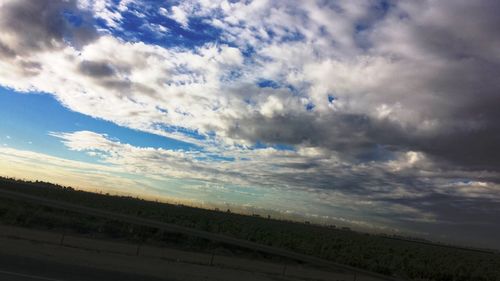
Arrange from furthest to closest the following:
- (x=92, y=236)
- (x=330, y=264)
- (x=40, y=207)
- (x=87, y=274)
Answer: (x=40, y=207) → (x=92, y=236) → (x=330, y=264) → (x=87, y=274)

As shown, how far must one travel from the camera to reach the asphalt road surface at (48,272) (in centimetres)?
1143

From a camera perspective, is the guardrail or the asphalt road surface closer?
the asphalt road surface

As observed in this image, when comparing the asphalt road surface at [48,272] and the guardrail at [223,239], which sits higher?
the guardrail at [223,239]

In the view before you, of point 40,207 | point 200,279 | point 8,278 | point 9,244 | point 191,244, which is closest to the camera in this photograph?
point 8,278

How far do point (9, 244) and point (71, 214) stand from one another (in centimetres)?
1887

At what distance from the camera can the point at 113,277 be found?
42.9ft

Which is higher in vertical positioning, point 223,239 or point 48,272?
point 223,239

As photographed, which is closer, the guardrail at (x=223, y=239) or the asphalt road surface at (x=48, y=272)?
the asphalt road surface at (x=48, y=272)

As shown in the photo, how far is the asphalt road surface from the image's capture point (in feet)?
37.5

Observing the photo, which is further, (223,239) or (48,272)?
(223,239)

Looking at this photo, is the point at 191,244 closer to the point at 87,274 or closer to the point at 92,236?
the point at 92,236

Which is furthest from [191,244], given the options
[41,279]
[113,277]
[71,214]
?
[41,279]

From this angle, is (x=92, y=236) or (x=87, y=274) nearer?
(x=87, y=274)

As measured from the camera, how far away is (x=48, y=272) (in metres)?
12.3
